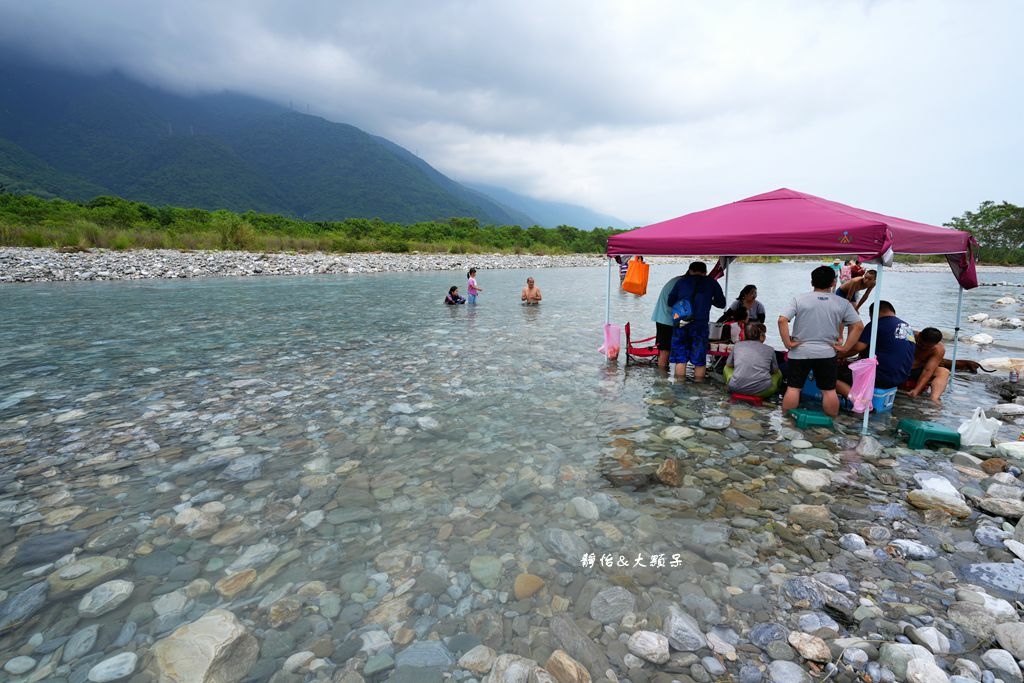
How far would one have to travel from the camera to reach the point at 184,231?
47.4 m

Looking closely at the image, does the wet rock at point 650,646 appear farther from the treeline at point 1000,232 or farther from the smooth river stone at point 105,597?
the treeline at point 1000,232

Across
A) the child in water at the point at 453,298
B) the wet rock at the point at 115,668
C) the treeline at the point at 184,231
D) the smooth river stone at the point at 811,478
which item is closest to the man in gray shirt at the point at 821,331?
the smooth river stone at the point at 811,478

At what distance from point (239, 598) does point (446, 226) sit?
3296 inches

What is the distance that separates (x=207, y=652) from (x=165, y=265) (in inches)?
1511

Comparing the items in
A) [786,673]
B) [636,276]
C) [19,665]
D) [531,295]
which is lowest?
[19,665]

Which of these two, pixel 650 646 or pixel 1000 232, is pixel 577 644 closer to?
pixel 650 646

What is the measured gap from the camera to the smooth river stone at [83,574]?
331 centimetres

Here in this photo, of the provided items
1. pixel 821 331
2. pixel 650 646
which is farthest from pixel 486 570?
pixel 821 331

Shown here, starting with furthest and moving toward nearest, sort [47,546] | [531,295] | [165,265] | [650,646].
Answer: [165,265]
[531,295]
[47,546]
[650,646]

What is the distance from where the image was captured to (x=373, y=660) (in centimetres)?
275

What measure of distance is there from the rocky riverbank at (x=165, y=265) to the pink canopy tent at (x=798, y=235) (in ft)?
109

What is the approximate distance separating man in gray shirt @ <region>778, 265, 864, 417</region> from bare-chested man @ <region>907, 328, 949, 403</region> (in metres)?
2.44

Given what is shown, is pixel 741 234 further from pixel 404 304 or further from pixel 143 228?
pixel 143 228

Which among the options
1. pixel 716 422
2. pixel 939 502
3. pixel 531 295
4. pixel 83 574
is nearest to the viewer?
pixel 83 574
